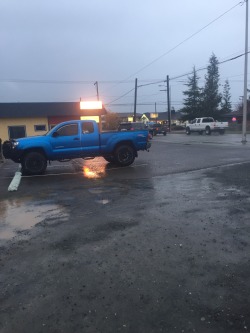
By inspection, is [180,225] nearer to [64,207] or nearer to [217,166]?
[64,207]

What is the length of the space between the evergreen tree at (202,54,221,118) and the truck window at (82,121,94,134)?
5529cm

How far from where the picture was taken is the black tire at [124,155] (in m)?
13.7

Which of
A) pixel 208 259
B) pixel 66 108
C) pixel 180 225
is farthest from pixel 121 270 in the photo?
pixel 66 108

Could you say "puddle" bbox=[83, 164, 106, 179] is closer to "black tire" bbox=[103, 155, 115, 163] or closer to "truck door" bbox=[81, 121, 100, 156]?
"black tire" bbox=[103, 155, 115, 163]

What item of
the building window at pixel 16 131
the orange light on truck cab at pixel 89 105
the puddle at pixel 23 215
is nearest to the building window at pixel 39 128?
the building window at pixel 16 131

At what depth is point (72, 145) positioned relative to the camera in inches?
514

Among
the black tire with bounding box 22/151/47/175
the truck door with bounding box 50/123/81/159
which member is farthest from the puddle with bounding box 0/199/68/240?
the truck door with bounding box 50/123/81/159

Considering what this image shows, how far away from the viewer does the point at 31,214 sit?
683cm

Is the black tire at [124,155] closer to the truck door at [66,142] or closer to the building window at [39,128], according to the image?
the truck door at [66,142]

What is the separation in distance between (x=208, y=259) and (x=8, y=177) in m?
9.85

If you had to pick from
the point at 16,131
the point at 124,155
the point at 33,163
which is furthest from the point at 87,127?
the point at 16,131

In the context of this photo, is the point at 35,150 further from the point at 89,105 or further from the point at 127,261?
the point at 89,105

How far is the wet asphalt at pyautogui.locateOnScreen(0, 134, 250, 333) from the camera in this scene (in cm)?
313

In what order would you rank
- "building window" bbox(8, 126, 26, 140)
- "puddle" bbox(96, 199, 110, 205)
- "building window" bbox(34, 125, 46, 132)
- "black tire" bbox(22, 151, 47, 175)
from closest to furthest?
"puddle" bbox(96, 199, 110, 205)
"black tire" bbox(22, 151, 47, 175)
"building window" bbox(8, 126, 26, 140)
"building window" bbox(34, 125, 46, 132)
